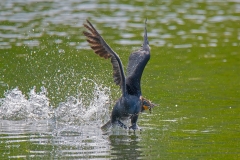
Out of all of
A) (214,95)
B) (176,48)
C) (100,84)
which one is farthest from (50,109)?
(176,48)

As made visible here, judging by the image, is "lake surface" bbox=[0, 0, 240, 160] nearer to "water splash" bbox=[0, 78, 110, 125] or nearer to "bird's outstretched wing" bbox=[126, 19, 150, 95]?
"water splash" bbox=[0, 78, 110, 125]

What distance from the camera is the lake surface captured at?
31.2ft

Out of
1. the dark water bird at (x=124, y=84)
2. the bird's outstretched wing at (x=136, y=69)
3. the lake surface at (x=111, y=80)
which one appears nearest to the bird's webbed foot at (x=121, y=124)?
the dark water bird at (x=124, y=84)

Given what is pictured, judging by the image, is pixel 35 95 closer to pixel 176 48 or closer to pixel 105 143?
pixel 105 143

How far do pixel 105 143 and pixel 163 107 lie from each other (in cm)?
261

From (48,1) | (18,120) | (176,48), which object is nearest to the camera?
(18,120)

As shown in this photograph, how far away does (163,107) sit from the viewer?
12031 millimetres

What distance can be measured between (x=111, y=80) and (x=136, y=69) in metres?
2.89

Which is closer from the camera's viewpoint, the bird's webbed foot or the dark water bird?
the dark water bird

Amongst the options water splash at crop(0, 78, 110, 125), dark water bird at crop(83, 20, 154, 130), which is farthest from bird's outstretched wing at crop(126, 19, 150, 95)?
water splash at crop(0, 78, 110, 125)

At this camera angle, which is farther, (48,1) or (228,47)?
(48,1)

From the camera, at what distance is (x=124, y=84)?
10297 mm

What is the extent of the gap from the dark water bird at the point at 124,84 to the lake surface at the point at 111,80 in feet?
0.86

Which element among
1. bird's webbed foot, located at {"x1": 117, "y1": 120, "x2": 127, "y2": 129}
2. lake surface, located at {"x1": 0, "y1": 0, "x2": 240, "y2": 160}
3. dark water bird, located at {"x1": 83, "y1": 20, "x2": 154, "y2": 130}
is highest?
dark water bird, located at {"x1": 83, "y1": 20, "x2": 154, "y2": 130}
